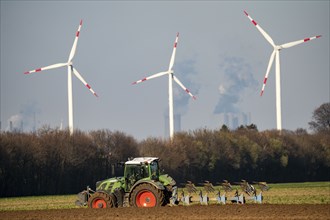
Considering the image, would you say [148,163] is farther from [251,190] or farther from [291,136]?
[291,136]

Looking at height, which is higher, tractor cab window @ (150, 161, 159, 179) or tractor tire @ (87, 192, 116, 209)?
tractor cab window @ (150, 161, 159, 179)

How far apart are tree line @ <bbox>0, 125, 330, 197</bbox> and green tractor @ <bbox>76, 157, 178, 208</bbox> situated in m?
24.3

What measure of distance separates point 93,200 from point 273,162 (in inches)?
3222

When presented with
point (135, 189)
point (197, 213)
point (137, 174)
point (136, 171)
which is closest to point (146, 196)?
point (135, 189)

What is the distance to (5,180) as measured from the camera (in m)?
80.3

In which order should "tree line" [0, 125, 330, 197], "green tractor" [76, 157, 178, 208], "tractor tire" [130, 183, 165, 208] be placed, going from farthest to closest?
1. "tree line" [0, 125, 330, 197]
2. "green tractor" [76, 157, 178, 208]
3. "tractor tire" [130, 183, 165, 208]

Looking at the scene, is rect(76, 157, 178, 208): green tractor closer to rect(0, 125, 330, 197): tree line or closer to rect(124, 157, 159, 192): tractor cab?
rect(124, 157, 159, 192): tractor cab

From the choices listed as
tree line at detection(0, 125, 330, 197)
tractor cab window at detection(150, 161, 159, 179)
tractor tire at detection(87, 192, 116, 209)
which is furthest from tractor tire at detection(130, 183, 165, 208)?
tree line at detection(0, 125, 330, 197)

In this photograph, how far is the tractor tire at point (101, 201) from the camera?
132ft

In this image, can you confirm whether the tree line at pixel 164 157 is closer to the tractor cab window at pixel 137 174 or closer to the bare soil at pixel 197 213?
the tractor cab window at pixel 137 174

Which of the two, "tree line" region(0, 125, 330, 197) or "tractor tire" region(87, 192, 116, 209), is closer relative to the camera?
"tractor tire" region(87, 192, 116, 209)

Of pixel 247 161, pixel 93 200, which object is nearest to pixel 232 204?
pixel 93 200

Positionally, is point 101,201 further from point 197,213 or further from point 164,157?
point 164,157

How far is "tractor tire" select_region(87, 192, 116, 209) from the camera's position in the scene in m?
→ 40.1
